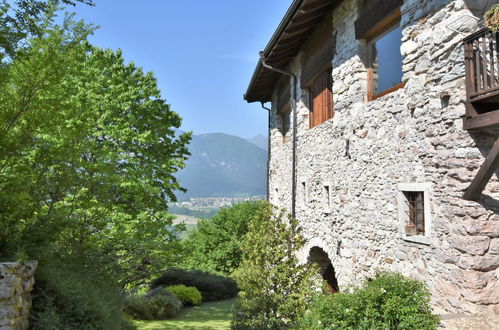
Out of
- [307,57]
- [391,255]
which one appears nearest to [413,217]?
[391,255]

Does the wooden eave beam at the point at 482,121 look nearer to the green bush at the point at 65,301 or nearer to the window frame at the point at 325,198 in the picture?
the window frame at the point at 325,198

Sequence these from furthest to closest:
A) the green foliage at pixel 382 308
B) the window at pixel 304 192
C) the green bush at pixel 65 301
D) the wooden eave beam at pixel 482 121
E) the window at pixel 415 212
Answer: the window at pixel 304 192 → the window at pixel 415 212 → the green bush at pixel 65 301 → the green foliage at pixel 382 308 → the wooden eave beam at pixel 482 121

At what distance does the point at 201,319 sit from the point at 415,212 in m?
11.2

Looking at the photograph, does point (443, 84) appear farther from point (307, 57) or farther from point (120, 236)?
point (120, 236)

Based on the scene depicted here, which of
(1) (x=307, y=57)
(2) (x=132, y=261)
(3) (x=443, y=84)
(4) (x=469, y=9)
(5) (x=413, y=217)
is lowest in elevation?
(2) (x=132, y=261)

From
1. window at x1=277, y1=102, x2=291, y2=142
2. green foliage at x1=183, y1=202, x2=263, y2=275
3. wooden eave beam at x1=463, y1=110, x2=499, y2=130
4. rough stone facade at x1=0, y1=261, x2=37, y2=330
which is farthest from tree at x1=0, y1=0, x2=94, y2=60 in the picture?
green foliage at x1=183, y1=202, x2=263, y2=275

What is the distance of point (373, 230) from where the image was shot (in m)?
6.53

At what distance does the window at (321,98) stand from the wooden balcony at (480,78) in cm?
433

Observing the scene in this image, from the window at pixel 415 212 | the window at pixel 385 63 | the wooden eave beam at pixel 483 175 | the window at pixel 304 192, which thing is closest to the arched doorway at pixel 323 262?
the window at pixel 304 192

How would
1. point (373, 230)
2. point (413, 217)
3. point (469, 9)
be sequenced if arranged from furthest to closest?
1. point (373, 230)
2. point (413, 217)
3. point (469, 9)

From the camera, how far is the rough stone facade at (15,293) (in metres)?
4.35

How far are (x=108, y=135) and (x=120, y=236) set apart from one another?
334 centimetres

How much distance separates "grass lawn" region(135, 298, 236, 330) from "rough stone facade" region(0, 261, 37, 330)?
7.40 meters

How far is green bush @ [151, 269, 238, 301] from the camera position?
1973 cm
